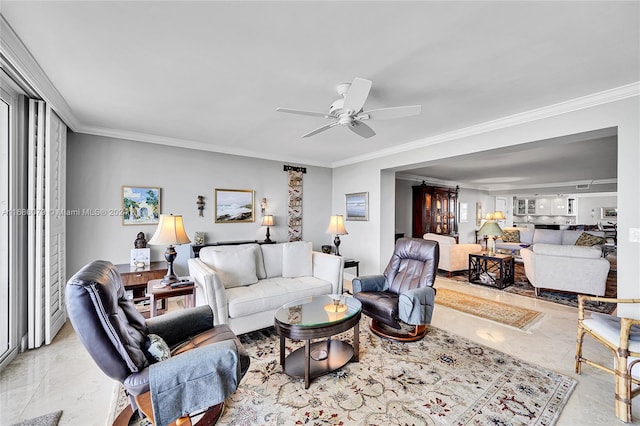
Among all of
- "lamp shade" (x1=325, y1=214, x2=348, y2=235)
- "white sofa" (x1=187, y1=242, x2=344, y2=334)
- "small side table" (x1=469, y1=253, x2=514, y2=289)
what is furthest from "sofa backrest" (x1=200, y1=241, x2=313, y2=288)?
"small side table" (x1=469, y1=253, x2=514, y2=289)

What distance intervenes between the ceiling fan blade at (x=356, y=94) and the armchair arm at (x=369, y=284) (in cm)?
194

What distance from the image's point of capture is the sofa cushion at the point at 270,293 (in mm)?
2771

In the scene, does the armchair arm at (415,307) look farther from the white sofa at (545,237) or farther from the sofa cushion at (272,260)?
the white sofa at (545,237)

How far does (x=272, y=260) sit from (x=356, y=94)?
7.92 ft

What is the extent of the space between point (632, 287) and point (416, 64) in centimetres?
267

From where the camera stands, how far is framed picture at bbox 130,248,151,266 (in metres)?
3.73

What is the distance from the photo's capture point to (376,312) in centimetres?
290

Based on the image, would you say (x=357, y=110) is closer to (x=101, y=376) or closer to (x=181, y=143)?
(x=101, y=376)

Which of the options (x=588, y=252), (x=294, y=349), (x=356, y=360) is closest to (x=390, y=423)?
(x=356, y=360)

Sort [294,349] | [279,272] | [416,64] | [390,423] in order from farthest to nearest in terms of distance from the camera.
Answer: [279,272] < [294,349] < [416,64] < [390,423]

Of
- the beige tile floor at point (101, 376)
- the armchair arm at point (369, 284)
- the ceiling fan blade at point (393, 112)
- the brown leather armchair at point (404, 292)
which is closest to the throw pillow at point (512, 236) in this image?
the beige tile floor at point (101, 376)

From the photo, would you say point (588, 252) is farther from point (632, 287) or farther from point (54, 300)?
point (54, 300)

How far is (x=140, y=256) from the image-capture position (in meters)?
3.77

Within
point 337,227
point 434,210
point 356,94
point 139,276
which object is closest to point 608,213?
point 434,210
